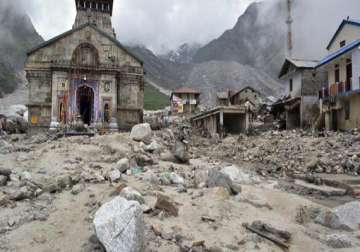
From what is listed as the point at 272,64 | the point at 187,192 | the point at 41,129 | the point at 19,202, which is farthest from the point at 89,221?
the point at 272,64

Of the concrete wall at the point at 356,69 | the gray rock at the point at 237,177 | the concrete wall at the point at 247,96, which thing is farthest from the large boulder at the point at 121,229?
the concrete wall at the point at 247,96

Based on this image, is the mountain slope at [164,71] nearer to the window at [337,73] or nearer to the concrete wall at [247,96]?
the concrete wall at [247,96]

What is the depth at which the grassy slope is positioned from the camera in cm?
7125

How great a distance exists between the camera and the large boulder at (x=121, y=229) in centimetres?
480

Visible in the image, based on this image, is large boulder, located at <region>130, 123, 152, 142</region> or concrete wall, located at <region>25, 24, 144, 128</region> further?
concrete wall, located at <region>25, 24, 144, 128</region>

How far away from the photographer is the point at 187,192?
8.30 metres

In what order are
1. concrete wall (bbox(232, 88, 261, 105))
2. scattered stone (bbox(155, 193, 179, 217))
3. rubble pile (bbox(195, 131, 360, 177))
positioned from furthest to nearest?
concrete wall (bbox(232, 88, 261, 105)) → rubble pile (bbox(195, 131, 360, 177)) → scattered stone (bbox(155, 193, 179, 217))

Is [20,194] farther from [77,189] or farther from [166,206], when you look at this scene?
[166,206]

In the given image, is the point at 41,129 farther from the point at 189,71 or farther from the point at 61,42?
the point at 189,71

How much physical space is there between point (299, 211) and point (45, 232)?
5885 millimetres

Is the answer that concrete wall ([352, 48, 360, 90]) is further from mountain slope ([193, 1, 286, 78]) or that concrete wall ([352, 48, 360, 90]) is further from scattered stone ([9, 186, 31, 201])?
mountain slope ([193, 1, 286, 78])

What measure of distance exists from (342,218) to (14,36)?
11198 centimetres

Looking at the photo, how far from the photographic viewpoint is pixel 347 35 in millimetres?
26031

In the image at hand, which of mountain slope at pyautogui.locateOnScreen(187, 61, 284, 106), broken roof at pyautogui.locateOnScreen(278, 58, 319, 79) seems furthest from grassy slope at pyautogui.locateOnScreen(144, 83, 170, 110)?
broken roof at pyautogui.locateOnScreen(278, 58, 319, 79)
